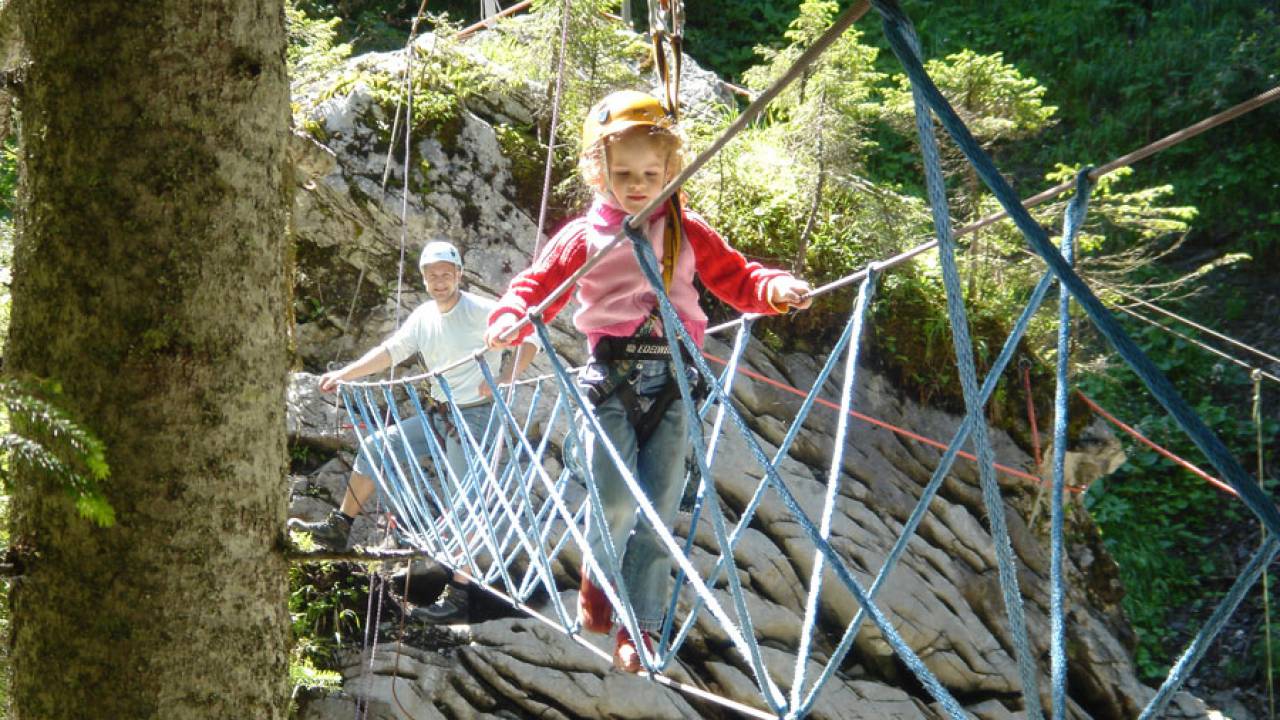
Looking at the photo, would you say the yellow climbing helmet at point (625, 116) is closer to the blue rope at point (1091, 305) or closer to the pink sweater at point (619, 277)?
the pink sweater at point (619, 277)

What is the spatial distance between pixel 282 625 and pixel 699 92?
4.78 m

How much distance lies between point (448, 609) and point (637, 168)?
261cm

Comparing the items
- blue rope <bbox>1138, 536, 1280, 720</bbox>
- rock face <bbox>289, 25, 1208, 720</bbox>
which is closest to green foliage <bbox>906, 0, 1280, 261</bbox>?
rock face <bbox>289, 25, 1208, 720</bbox>

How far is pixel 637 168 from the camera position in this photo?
5.41 feet

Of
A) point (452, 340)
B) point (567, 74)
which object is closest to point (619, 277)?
point (452, 340)

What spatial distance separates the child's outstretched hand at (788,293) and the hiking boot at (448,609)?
254cm

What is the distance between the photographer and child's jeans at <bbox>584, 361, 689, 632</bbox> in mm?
1703

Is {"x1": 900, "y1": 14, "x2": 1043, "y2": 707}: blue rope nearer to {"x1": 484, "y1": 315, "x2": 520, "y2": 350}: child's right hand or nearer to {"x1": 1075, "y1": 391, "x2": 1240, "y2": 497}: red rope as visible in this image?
{"x1": 484, "y1": 315, "x2": 520, "y2": 350}: child's right hand

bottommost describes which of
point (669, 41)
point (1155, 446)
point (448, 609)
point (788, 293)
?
point (448, 609)

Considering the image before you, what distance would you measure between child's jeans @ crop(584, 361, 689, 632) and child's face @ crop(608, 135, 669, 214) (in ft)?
0.86

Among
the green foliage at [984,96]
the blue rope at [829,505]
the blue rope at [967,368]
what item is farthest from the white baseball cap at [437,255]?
the blue rope at [967,368]

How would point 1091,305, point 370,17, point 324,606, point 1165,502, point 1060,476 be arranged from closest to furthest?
1. point 1091,305
2. point 1060,476
3. point 324,606
4. point 1165,502
5. point 370,17

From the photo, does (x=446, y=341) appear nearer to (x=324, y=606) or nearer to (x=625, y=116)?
(x=324, y=606)

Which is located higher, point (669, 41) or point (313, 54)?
point (313, 54)
